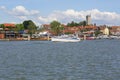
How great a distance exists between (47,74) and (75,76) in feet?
8.07

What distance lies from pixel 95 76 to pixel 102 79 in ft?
5.38

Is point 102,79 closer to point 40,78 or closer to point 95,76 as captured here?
point 95,76

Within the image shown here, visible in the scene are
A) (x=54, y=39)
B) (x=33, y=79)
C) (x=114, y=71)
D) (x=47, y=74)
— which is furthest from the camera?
(x=54, y=39)

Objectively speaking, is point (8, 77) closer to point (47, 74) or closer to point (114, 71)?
point (47, 74)

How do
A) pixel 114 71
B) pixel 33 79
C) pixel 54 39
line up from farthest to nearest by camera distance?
pixel 54 39, pixel 114 71, pixel 33 79

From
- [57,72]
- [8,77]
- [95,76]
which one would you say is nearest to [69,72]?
[57,72]

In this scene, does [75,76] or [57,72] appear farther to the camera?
[57,72]

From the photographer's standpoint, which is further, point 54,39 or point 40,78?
point 54,39

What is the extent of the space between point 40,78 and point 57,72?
13.7 ft

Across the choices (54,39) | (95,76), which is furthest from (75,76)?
(54,39)

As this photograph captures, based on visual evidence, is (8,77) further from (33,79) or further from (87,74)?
(87,74)

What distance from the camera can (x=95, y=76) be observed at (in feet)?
108

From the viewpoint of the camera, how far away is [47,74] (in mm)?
34031

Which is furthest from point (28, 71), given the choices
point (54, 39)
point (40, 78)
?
point (54, 39)
